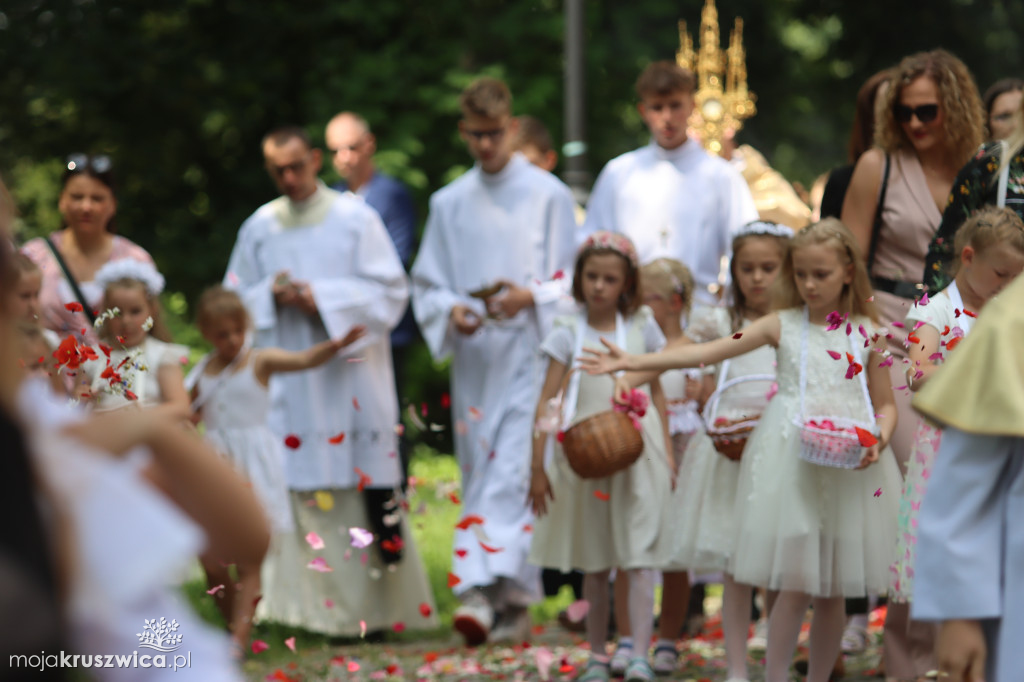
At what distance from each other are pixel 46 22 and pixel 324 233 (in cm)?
686

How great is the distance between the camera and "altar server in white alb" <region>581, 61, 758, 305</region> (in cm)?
771

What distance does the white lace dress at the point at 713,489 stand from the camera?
5738 mm

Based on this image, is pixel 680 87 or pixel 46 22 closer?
pixel 680 87

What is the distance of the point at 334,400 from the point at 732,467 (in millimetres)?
2949

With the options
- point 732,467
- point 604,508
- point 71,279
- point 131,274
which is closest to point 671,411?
point 604,508

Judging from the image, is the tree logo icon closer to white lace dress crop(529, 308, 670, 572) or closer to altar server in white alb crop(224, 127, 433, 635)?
white lace dress crop(529, 308, 670, 572)

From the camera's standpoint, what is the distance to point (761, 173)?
9055 mm

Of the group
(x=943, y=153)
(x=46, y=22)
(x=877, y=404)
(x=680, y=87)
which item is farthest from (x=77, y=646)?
(x=46, y=22)

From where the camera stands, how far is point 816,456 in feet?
16.3

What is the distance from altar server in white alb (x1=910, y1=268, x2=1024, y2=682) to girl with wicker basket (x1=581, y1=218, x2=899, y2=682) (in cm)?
206

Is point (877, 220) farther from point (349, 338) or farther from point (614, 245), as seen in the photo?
point (349, 338)

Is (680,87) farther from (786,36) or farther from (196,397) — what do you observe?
(786,36)

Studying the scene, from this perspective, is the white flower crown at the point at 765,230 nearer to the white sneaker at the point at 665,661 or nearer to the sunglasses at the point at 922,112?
the sunglasses at the point at 922,112

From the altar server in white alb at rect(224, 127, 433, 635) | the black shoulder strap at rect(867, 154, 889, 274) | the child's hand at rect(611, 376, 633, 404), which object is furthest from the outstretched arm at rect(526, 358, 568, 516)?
the altar server in white alb at rect(224, 127, 433, 635)
